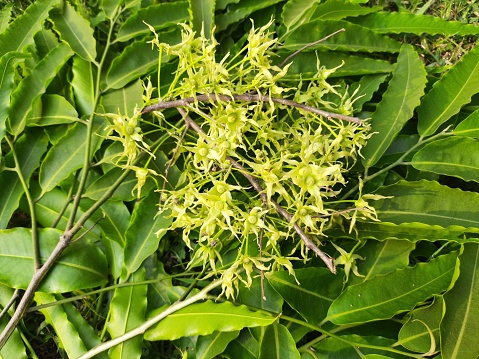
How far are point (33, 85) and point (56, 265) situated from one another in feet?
1.09

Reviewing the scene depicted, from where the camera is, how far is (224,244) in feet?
2.43

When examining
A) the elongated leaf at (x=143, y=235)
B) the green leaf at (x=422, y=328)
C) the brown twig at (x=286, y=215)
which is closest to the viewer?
the brown twig at (x=286, y=215)

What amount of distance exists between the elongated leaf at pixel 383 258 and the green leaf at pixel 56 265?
0.44 m

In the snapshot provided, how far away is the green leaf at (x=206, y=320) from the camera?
670 mm

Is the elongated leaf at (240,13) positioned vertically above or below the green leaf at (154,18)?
below

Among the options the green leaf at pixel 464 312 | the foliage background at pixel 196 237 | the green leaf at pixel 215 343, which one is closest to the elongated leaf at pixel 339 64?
the foliage background at pixel 196 237

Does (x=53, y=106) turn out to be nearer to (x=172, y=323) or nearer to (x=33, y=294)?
(x=33, y=294)

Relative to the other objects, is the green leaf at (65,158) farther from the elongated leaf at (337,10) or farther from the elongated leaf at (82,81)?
the elongated leaf at (337,10)

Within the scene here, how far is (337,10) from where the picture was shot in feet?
2.78

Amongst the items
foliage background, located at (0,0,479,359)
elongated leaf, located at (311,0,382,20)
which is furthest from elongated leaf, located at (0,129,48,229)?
elongated leaf, located at (311,0,382,20)

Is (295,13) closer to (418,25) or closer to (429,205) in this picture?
(418,25)

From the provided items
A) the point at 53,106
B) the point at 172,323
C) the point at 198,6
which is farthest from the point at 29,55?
the point at 172,323

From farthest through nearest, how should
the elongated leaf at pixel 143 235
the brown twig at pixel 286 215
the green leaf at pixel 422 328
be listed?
the elongated leaf at pixel 143 235, the green leaf at pixel 422 328, the brown twig at pixel 286 215

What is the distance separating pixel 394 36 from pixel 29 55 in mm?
708
